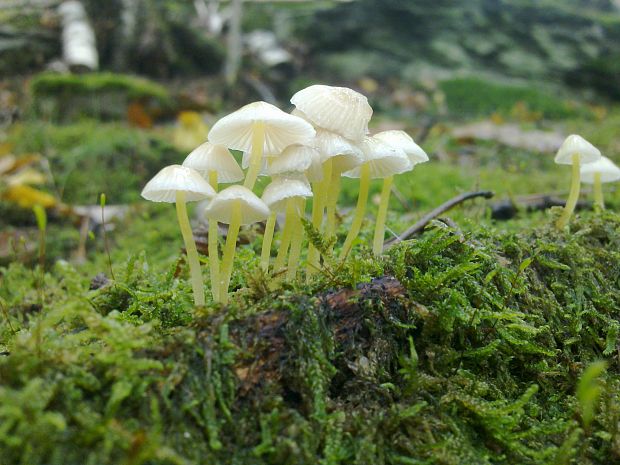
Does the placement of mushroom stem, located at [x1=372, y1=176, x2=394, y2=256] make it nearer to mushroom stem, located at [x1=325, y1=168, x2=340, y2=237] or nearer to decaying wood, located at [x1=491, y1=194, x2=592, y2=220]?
mushroom stem, located at [x1=325, y1=168, x2=340, y2=237]

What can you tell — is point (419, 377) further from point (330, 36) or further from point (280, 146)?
point (330, 36)

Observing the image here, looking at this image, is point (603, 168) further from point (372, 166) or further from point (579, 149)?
point (372, 166)

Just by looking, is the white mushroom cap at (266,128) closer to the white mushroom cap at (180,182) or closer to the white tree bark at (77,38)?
the white mushroom cap at (180,182)

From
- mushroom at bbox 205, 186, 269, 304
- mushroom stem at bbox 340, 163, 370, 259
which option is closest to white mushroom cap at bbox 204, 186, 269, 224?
mushroom at bbox 205, 186, 269, 304

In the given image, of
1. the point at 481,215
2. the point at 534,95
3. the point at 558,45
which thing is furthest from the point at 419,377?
the point at 558,45

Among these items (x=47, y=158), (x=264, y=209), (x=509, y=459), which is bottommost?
(x=47, y=158)
